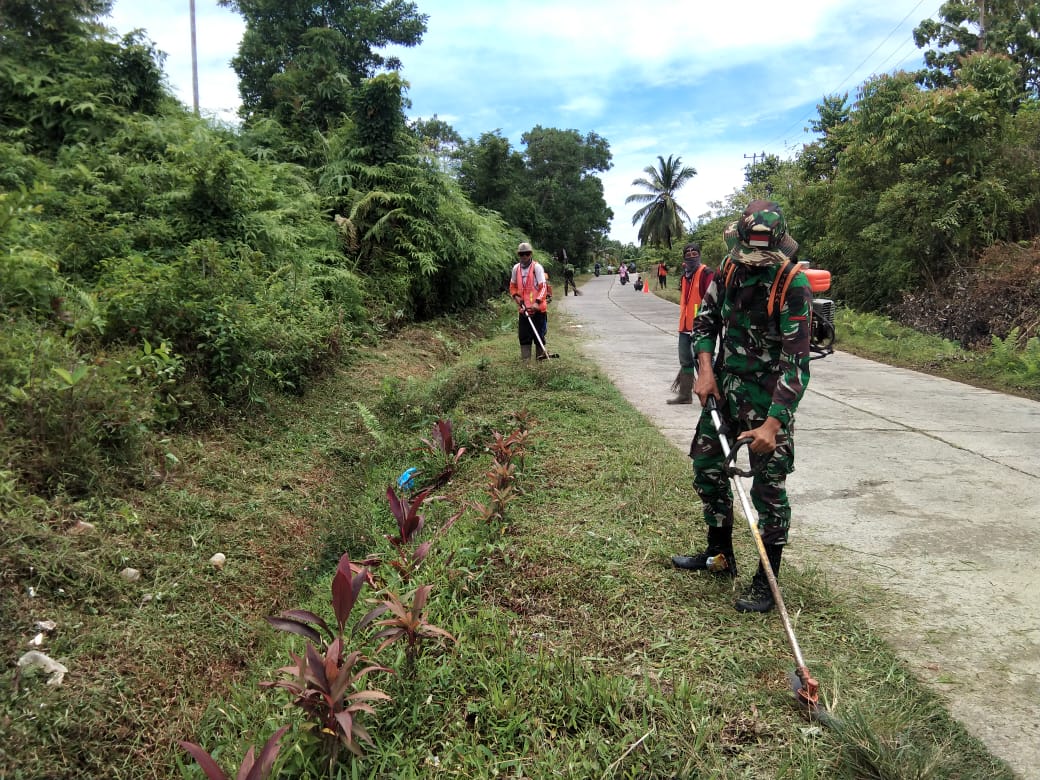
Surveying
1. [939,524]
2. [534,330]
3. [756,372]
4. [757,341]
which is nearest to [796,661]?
[756,372]

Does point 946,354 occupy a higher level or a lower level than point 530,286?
lower

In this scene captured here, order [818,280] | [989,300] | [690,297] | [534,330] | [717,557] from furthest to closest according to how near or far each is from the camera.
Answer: [989,300] < [534,330] < [690,297] < [818,280] < [717,557]

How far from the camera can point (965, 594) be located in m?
3.01

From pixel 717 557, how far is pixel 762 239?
5.05 ft

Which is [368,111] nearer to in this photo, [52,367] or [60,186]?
[60,186]

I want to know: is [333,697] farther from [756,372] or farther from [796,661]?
[756,372]

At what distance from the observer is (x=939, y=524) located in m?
3.80

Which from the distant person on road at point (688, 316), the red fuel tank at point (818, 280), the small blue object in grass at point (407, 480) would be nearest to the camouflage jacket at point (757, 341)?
the red fuel tank at point (818, 280)

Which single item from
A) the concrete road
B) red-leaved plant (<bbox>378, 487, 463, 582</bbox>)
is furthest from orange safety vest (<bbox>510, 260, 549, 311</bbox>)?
red-leaved plant (<bbox>378, 487, 463, 582</bbox>)

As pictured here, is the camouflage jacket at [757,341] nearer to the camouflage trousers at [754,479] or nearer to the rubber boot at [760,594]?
the camouflage trousers at [754,479]

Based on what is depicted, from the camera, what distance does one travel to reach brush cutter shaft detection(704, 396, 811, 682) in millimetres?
2336

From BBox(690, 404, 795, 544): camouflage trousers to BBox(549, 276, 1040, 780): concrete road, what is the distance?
633mm

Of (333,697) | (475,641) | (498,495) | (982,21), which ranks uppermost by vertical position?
(982,21)

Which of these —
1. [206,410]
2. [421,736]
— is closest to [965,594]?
[421,736]
